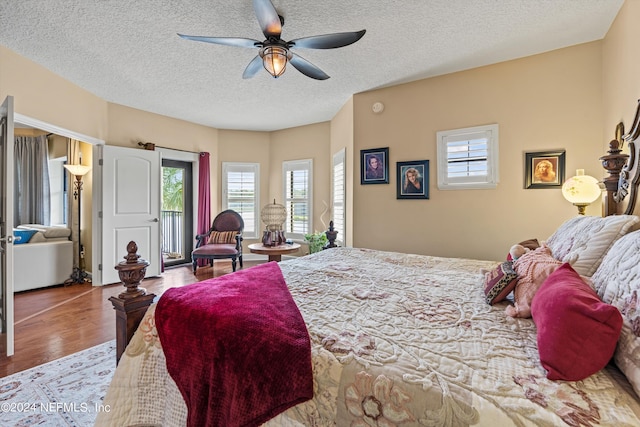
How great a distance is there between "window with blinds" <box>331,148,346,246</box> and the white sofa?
13.4ft

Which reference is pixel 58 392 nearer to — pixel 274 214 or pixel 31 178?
pixel 274 214

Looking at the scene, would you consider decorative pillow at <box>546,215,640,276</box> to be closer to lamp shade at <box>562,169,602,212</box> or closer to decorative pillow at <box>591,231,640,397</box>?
decorative pillow at <box>591,231,640,397</box>

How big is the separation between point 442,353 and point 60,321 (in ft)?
12.0

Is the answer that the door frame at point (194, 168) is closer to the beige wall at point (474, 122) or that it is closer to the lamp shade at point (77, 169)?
the beige wall at point (474, 122)

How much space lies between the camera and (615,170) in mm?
1928

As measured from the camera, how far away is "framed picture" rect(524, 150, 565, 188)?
2797 millimetres

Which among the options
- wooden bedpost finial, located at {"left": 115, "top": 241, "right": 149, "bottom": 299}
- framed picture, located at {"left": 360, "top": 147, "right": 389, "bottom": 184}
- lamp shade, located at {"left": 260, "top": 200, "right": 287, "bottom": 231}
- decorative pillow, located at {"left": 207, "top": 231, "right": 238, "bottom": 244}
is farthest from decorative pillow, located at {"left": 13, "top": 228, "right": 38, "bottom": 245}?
framed picture, located at {"left": 360, "top": 147, "right": 389, "bottom": 184}

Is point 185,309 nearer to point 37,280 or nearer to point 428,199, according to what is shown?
point 428,199

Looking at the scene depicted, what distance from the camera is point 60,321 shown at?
114 inches

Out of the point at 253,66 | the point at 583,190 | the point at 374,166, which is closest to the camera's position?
the point at 583,190

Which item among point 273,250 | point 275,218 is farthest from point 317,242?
point 273,250

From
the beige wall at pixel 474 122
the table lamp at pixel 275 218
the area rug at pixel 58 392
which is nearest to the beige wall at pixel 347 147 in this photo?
the beige wall at pixel 474 122

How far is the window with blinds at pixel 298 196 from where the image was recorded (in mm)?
5457

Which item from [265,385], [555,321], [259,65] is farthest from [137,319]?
[259,65]
